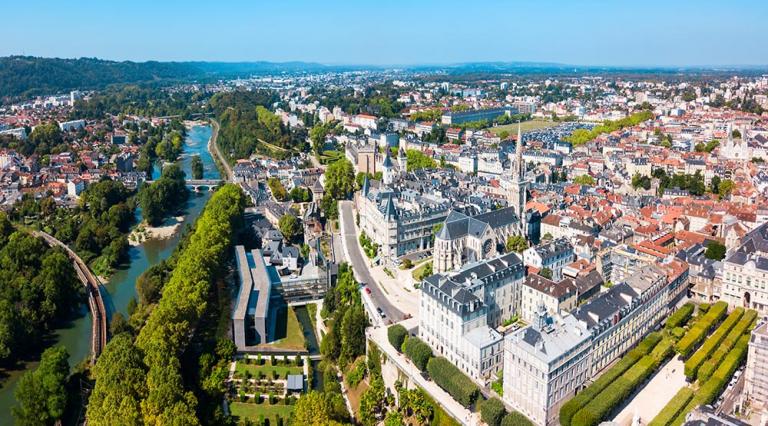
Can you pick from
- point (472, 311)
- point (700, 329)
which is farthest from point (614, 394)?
point (700, 329)

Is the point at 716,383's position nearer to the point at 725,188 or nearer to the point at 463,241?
the point at 463,241

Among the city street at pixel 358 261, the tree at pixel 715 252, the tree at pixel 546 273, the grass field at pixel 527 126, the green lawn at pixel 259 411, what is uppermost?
the grass field at pixel 527 126

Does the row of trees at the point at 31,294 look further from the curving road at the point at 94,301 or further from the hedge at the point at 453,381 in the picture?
the hedge at the point at 453,381

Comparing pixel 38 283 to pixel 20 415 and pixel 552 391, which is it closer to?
pixel 20 415

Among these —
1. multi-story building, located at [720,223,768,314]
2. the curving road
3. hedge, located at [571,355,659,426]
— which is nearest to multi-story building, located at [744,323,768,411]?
hedge, located at [571,355,659,426]

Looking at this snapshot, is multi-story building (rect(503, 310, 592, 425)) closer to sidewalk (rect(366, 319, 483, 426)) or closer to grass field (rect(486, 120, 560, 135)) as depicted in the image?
sidewalk (rect(366, 319, 483, 426))

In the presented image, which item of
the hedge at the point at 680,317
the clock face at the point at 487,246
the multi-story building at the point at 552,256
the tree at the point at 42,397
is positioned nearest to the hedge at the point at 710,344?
the hedge at the point at 680,317
